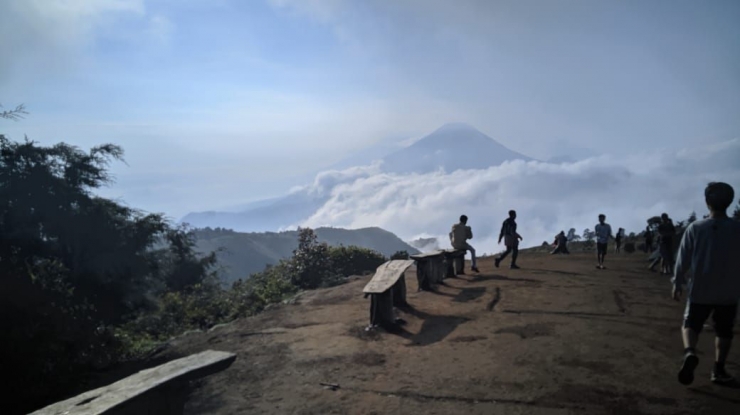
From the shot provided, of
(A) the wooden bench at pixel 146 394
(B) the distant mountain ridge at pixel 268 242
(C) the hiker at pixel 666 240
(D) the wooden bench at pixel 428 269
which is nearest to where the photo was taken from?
(A) the wooden bench at pixel 146 394

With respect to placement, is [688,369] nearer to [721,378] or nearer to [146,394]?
[721,378]

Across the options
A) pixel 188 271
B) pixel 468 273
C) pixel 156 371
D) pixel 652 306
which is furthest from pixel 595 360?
pixel 188 271

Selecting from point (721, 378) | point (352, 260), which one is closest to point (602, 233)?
point (352, 260)

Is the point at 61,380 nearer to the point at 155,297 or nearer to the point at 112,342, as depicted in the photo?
the point at 112,342

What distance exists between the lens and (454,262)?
14273 millimetres

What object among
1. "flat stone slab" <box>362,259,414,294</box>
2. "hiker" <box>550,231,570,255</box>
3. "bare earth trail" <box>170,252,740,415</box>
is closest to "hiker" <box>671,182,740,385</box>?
"bare earth trail" <box>170,252,740,415</box>

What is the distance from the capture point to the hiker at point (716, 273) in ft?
15.4

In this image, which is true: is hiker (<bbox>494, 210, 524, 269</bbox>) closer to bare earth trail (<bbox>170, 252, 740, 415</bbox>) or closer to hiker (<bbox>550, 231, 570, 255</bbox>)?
bare earth trail (<bbox>170, 252, 740, 415</bbox>)

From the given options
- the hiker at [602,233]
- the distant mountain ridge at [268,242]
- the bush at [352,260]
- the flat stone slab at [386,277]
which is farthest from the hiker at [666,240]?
the distant mountain ridge at [268,242]

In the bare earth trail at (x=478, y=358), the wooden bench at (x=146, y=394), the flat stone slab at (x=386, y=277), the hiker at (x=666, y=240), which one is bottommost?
the bare earth trail at (x=478, y=358)

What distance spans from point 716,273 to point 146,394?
4992mm

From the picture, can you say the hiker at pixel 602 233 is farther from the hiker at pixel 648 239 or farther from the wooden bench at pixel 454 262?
the hiker at pixel 648 239

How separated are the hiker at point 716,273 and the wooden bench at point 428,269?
7.12m

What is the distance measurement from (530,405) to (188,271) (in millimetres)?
17836
